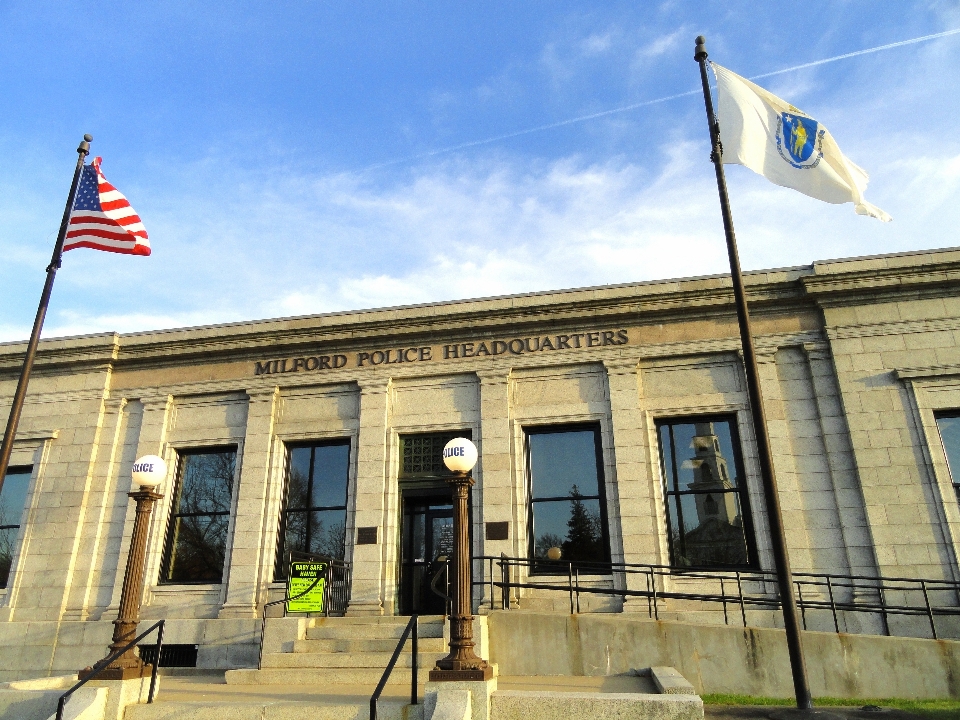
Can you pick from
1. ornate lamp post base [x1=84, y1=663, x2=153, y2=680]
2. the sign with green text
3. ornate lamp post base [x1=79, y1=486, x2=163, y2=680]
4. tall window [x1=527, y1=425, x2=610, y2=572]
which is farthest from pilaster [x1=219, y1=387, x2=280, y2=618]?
tall window [x1=527, y1=425, x2=610, y2=572]

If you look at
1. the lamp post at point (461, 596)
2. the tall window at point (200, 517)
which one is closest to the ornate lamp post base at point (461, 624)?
the lamp post at point (461, 596)

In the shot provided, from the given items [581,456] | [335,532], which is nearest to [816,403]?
[581,456]

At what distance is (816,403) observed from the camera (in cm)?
1516

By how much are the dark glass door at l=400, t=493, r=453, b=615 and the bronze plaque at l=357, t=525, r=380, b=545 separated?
2.56 ft

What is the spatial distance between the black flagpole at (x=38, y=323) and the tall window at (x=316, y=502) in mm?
5730

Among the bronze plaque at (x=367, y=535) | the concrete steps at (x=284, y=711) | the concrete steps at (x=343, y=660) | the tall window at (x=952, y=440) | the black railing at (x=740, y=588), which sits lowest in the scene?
the concrete steps at (x=284, y=711)

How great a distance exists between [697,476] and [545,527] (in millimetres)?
3405

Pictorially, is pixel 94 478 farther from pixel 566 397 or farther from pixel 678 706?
pixel 678 706

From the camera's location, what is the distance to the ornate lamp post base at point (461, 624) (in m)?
8.90

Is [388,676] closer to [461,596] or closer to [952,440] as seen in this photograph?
[461,596]

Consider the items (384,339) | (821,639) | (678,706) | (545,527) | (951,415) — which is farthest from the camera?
(384,339)

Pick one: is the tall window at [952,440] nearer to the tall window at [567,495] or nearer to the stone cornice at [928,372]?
the stone cornice at [928,372]

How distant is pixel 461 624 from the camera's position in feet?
30.6

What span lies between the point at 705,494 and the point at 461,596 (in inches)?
295
